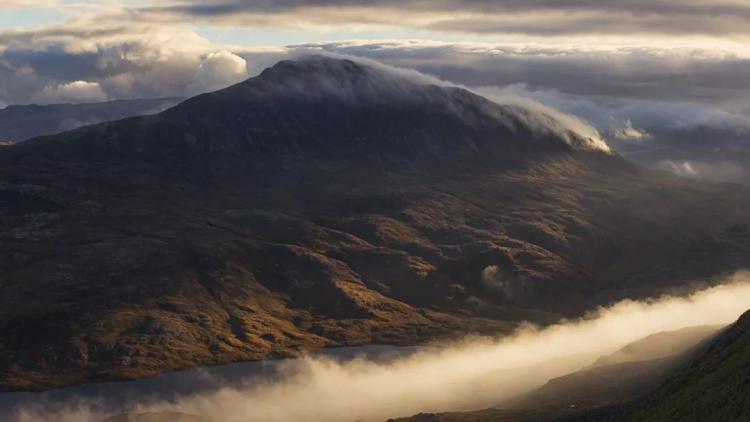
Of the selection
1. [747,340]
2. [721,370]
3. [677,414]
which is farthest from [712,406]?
[747,340]

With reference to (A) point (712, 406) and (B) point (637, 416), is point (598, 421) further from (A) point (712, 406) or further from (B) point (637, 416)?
(A) point (712, 406)

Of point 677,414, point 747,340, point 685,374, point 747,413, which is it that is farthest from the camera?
point 685,374

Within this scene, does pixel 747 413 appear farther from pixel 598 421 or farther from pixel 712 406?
pixel 598 421

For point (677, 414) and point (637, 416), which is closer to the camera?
point (677, 414)

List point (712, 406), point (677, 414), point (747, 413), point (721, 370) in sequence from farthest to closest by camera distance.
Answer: point (721, 370) < point (677, 414) < point (712, 406) < point (747, 413)

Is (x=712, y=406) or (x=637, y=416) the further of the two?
(x=637, y=416)

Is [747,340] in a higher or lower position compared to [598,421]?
higher

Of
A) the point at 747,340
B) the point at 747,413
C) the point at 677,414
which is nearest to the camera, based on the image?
the point at 747,413

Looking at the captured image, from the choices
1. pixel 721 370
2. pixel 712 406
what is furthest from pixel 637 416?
pixel 712 406

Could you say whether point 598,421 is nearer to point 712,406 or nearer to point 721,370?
point 721,370
